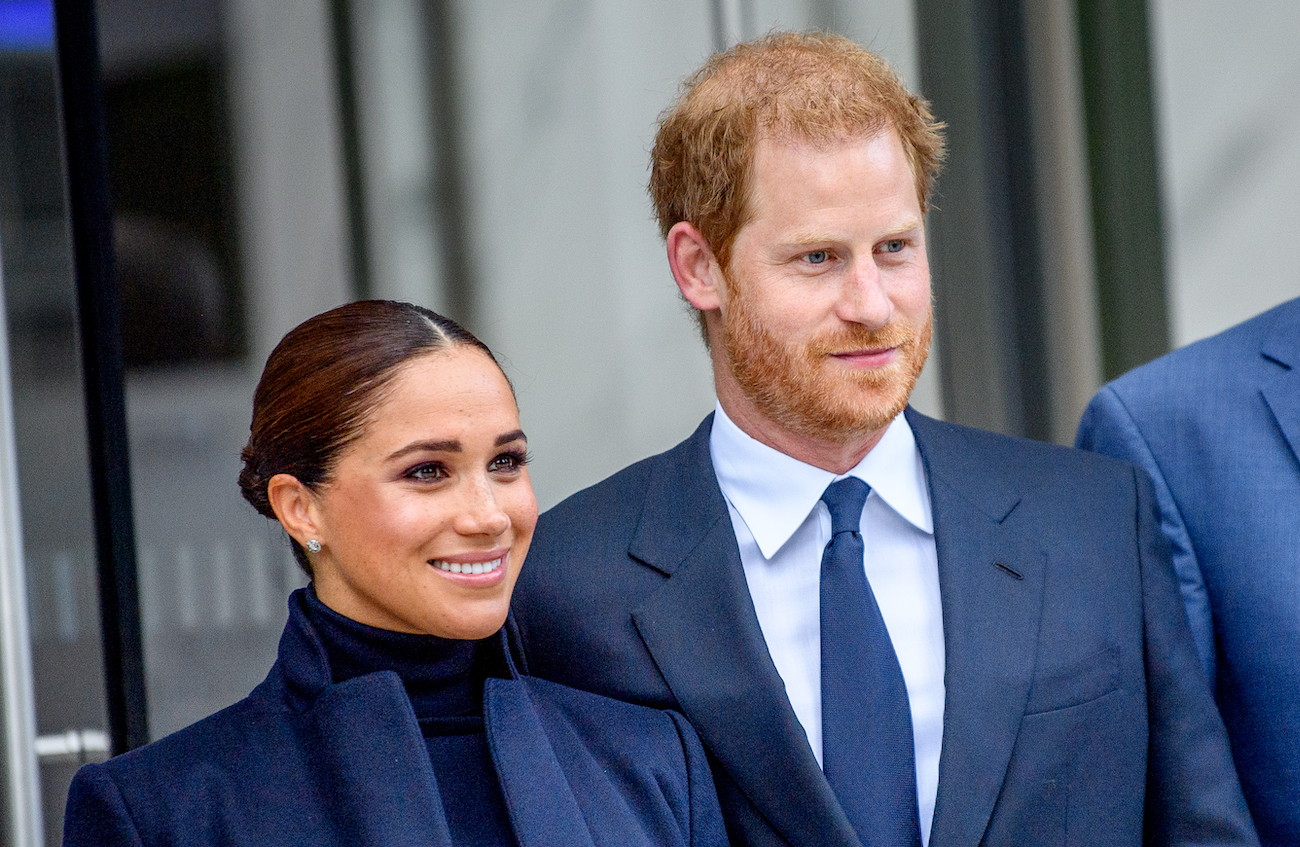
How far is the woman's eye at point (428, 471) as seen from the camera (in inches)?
76.6

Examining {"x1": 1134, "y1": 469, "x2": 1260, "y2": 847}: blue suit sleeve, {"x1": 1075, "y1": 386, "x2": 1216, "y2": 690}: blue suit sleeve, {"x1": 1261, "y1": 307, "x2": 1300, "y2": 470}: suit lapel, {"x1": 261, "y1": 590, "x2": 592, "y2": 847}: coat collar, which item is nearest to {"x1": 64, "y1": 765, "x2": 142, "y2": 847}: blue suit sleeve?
{"x1": 261, "y1": 590, "x2": 592, "y2": 847}: coat collar

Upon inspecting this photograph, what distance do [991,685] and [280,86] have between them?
2052 mm

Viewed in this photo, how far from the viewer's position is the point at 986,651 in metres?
2.10

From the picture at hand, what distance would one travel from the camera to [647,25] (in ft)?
11.8

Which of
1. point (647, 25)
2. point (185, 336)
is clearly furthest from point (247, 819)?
point (647, 25)

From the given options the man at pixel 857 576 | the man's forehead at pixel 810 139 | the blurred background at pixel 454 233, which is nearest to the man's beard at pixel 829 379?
the man at pixel 857 576

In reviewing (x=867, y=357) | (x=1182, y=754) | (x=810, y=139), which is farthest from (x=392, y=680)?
(x=1182, y=754)

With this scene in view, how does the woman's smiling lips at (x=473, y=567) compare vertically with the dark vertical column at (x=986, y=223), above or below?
below

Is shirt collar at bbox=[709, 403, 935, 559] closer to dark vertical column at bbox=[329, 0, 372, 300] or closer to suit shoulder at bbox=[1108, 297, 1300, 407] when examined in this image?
suit shoulder at bbox=[1108, 297, 1300, 407]

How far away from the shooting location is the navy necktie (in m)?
2.03

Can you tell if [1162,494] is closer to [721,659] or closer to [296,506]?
[721,659]

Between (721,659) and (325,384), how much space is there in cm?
68

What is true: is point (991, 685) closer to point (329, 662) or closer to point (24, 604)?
Answer: point (329, 662)

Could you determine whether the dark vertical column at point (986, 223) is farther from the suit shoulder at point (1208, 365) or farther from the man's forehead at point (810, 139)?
the man's forehead at point (810, 139)
